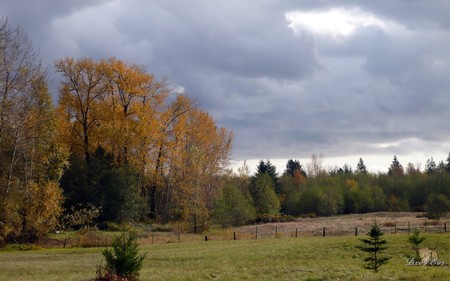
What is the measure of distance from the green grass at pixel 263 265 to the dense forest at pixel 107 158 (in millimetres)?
11927

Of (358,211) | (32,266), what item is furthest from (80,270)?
(358,211)

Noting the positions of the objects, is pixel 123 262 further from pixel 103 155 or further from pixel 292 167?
pixel 292 167

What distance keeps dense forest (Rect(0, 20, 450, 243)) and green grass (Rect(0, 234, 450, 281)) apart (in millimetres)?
11927

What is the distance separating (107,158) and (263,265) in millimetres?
41927

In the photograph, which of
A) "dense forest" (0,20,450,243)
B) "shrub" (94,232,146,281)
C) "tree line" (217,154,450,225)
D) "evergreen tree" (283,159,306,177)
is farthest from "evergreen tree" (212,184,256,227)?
"evergreen tree" (283,159,306,177)

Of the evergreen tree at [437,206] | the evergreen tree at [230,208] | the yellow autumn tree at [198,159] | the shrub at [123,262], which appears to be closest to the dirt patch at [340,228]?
the evergreen tree at [437,206]

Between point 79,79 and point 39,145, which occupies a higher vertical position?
point 79,79

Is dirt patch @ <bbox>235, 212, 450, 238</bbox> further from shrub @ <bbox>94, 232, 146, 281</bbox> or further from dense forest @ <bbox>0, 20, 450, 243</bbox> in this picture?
shrub @ <bbox>94, 232, 146, 281</bbox>

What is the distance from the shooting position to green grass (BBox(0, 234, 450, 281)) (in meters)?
18.6

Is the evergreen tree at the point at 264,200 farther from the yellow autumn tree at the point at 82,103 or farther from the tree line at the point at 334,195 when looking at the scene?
the yellow autumn tree at the point at 82,103

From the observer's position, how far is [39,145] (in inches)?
1826

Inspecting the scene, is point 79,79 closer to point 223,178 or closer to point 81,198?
point 81,198

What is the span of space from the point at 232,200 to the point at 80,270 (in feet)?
122

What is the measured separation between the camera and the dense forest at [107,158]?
43916 mm
